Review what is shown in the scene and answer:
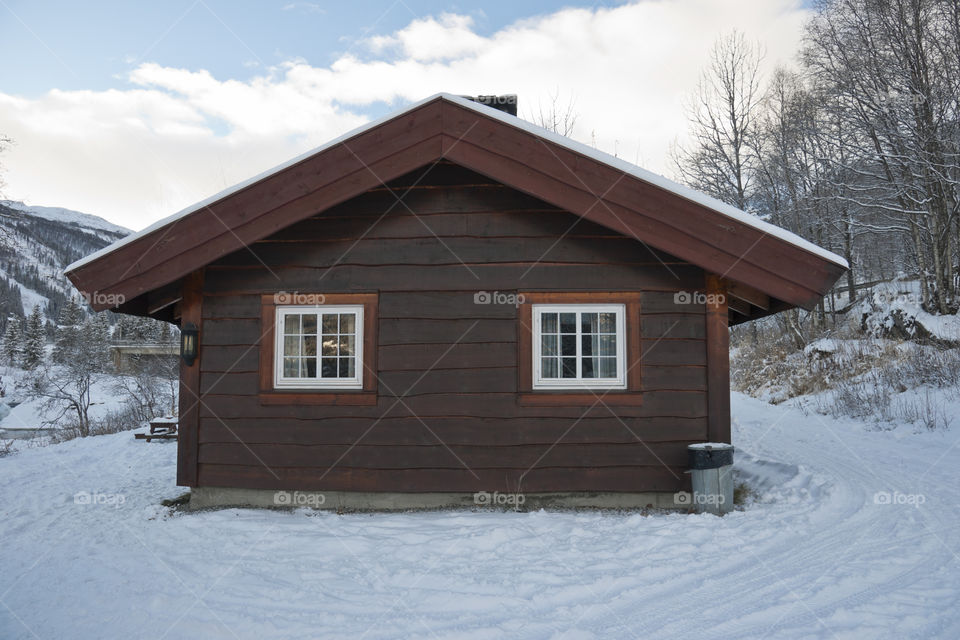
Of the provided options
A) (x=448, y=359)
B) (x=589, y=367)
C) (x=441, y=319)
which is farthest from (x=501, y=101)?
(x=589, y=367)

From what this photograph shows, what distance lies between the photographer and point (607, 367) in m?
5.98

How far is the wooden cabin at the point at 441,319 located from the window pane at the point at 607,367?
1 centimetres

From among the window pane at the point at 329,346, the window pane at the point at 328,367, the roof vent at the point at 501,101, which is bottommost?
the window pane at the point at 328,367

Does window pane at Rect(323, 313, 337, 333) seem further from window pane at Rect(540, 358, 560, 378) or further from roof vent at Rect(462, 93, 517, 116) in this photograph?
roof vent at Rect(462, 93, 517, 116)

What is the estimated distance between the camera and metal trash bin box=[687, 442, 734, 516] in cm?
546

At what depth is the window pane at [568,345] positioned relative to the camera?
598 centimetres

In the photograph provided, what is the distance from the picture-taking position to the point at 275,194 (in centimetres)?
575

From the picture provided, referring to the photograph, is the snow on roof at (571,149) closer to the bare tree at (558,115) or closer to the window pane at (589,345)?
the window pane at (589,345)

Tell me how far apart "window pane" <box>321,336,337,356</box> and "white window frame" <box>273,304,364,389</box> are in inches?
2.0

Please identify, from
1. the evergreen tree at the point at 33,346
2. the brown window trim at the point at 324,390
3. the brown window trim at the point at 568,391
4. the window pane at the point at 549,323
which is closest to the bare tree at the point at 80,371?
the brown window trim at the point at 324,390

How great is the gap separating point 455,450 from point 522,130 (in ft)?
10.6

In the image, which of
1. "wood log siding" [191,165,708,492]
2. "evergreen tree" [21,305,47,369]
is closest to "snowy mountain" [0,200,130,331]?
"evergreen tree" [21,305,47,369]

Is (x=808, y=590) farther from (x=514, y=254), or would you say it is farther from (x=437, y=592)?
(x=514, y=254)

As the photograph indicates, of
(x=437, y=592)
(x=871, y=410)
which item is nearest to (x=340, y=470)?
(x=437, y=592)
